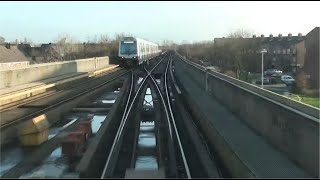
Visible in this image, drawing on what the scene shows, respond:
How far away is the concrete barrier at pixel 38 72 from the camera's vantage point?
25.5m

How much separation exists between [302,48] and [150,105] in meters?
55.2

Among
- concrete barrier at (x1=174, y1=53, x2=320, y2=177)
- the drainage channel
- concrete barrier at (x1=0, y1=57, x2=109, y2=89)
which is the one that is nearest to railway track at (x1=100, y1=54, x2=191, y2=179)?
the drainage channel

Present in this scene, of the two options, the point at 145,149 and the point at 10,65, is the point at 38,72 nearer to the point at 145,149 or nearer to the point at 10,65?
the point at 145,149

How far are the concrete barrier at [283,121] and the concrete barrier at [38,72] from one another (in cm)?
1282

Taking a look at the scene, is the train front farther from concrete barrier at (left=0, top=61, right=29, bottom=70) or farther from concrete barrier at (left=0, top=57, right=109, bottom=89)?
concrete barrier at (left=0, top=61, right=29, bottom=70)

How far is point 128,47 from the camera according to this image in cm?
5412

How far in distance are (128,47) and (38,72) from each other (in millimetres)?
22988

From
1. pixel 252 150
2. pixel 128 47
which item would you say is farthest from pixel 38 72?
pixel 128 47

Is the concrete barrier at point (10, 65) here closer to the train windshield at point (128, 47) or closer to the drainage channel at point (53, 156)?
the train windshield at point (128, 47)

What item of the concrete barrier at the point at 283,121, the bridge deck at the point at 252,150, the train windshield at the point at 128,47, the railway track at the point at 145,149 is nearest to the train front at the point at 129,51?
the train windshield at the point at 128,47

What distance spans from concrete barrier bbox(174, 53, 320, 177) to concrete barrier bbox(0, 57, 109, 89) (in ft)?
42.1

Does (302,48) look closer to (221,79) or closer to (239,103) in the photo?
(221,79)

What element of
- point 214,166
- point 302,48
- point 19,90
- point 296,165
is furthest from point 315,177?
point 302,48

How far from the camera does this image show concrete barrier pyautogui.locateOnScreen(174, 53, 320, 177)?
369 inches
